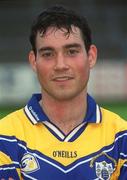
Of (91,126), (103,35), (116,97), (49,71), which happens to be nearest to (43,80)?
(49,71)

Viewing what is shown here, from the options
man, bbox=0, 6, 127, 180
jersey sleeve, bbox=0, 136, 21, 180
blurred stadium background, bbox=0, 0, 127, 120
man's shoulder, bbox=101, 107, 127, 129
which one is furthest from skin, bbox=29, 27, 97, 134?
blurred stadium background, bbox=0, 0, 127, 120

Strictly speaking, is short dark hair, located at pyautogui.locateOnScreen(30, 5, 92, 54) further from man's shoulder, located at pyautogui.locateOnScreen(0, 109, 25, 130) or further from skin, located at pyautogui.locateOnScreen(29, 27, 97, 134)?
man's shoulder, located at pyautogui.locateOnScreen(0, 109, 25, 130)

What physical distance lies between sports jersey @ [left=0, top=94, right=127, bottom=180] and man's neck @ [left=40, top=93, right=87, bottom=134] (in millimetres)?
30

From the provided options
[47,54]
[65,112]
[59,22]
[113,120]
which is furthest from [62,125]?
[59,22]

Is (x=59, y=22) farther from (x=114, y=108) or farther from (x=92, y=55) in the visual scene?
(x=114, y=108)

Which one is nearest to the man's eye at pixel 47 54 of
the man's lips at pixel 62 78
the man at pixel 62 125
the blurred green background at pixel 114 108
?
the man at pixel 62 125

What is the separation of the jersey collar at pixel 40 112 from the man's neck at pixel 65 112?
0.11ft

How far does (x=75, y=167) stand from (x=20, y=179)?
9.5 inches

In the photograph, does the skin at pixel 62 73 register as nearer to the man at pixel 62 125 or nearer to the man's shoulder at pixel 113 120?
the man at pixel 62 125

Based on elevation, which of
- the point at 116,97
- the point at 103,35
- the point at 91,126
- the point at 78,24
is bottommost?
the point at 116,97

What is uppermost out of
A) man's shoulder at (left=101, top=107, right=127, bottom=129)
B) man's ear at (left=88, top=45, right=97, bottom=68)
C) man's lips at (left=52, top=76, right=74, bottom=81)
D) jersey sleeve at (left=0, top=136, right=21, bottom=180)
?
man's ear at (left=88, top=45, right=97, bottom=68)

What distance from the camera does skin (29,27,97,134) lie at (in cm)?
277

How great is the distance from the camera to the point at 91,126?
2.89 m

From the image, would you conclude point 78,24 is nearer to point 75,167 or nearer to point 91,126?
point 91,126
